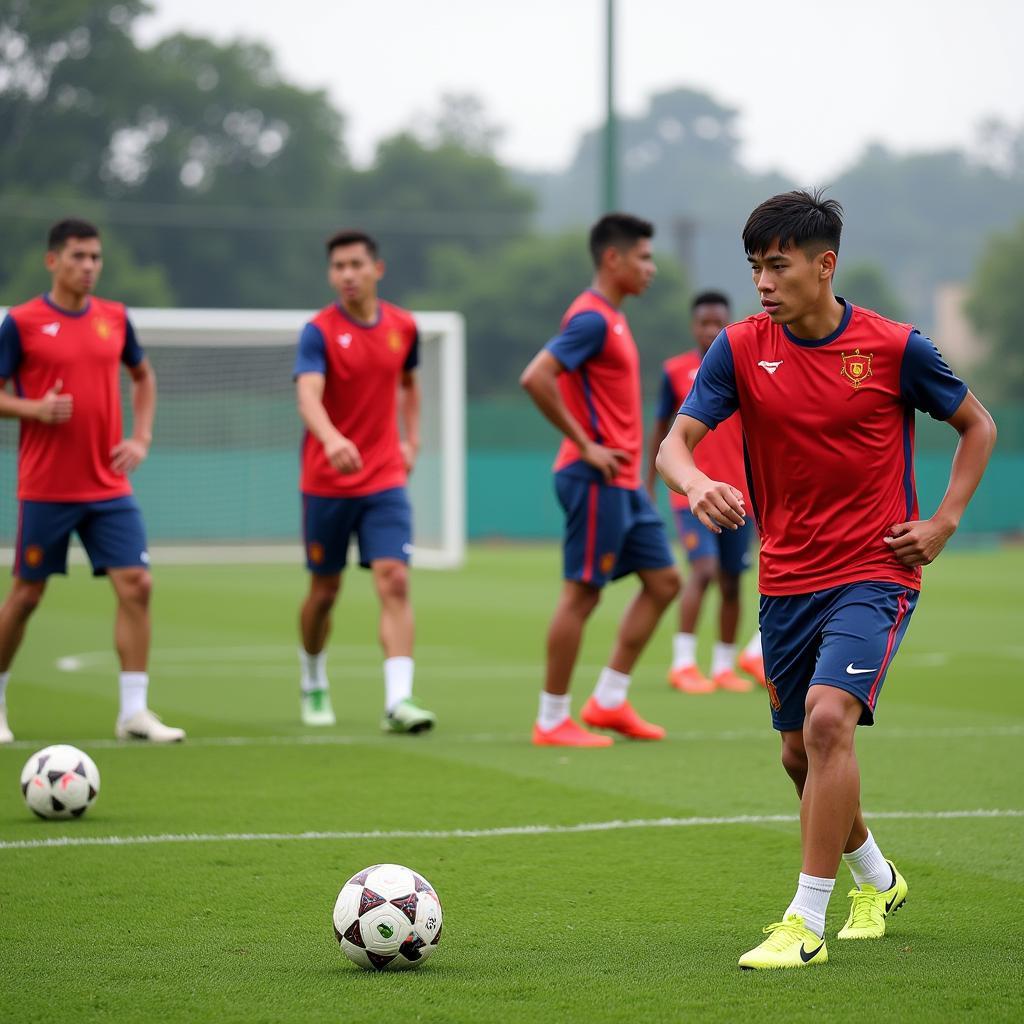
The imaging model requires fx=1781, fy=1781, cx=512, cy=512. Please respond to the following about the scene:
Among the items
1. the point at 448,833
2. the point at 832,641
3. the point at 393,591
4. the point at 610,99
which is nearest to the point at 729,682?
the point at 393,591

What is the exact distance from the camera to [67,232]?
28.8 ft

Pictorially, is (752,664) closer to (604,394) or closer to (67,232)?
(604,394)

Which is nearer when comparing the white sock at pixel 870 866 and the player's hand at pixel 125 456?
the white sock at pixel 870 866

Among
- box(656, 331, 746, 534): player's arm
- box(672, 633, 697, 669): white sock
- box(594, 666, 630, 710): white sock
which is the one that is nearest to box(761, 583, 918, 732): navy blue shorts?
box(656, 331, 746, 534): player's arm

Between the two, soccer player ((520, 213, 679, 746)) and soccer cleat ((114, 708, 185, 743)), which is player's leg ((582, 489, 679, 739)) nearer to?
soccer player ((520, 213, 679, 746))

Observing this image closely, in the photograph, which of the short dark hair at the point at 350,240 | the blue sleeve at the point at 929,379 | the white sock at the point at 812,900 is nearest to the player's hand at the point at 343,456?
the short dark hair at the point at 350,240

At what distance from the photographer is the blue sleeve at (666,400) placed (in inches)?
459

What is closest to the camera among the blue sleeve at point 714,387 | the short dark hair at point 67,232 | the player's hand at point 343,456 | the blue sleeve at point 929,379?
the blue sleeve at point 929,379

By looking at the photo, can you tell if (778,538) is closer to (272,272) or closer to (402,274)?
(272,272)

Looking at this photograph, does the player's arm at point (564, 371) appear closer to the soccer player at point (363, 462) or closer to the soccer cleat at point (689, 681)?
the soccer player at point (363, 462)

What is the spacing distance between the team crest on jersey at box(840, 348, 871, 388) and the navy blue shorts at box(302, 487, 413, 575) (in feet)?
14.8

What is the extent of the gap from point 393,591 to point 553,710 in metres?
1.04

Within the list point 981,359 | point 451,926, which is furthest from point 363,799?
point 981,359

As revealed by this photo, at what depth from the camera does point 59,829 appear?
6641mm
